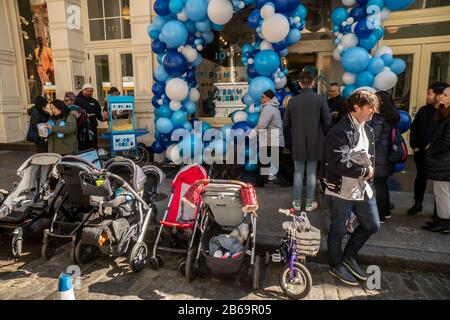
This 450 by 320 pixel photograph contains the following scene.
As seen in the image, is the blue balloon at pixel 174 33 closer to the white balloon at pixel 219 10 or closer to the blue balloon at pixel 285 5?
the white balloon at pixel 219 10

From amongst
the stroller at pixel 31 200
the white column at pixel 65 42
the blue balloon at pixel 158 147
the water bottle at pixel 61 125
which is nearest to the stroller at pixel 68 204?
the stroller at pixel 31 200

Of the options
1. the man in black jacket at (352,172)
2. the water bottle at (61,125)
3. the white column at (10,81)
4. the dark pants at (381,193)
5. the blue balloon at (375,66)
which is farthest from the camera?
the white column at (10,81)

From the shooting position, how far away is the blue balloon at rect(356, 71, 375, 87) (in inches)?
212

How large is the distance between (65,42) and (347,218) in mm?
8269

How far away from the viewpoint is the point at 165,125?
6.44m

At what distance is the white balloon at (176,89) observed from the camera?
6223mm

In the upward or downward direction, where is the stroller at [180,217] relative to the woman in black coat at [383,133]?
downward

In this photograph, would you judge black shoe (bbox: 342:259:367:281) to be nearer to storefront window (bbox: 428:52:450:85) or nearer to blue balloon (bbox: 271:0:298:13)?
blue balloon (bbox: 271:0:298:13)

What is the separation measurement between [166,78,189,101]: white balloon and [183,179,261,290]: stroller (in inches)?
132

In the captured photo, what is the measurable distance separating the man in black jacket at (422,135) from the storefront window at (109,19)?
713 centimetres

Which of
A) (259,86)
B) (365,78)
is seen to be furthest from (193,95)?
(365,78)

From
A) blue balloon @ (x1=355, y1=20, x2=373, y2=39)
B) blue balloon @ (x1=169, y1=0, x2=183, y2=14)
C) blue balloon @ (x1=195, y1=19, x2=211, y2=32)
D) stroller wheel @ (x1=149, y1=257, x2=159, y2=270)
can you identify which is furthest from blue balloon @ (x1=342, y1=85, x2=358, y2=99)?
stroller wheel @ (x1=149, y1=257, x2=159, y2=270)

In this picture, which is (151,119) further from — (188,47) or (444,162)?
(444,162)
